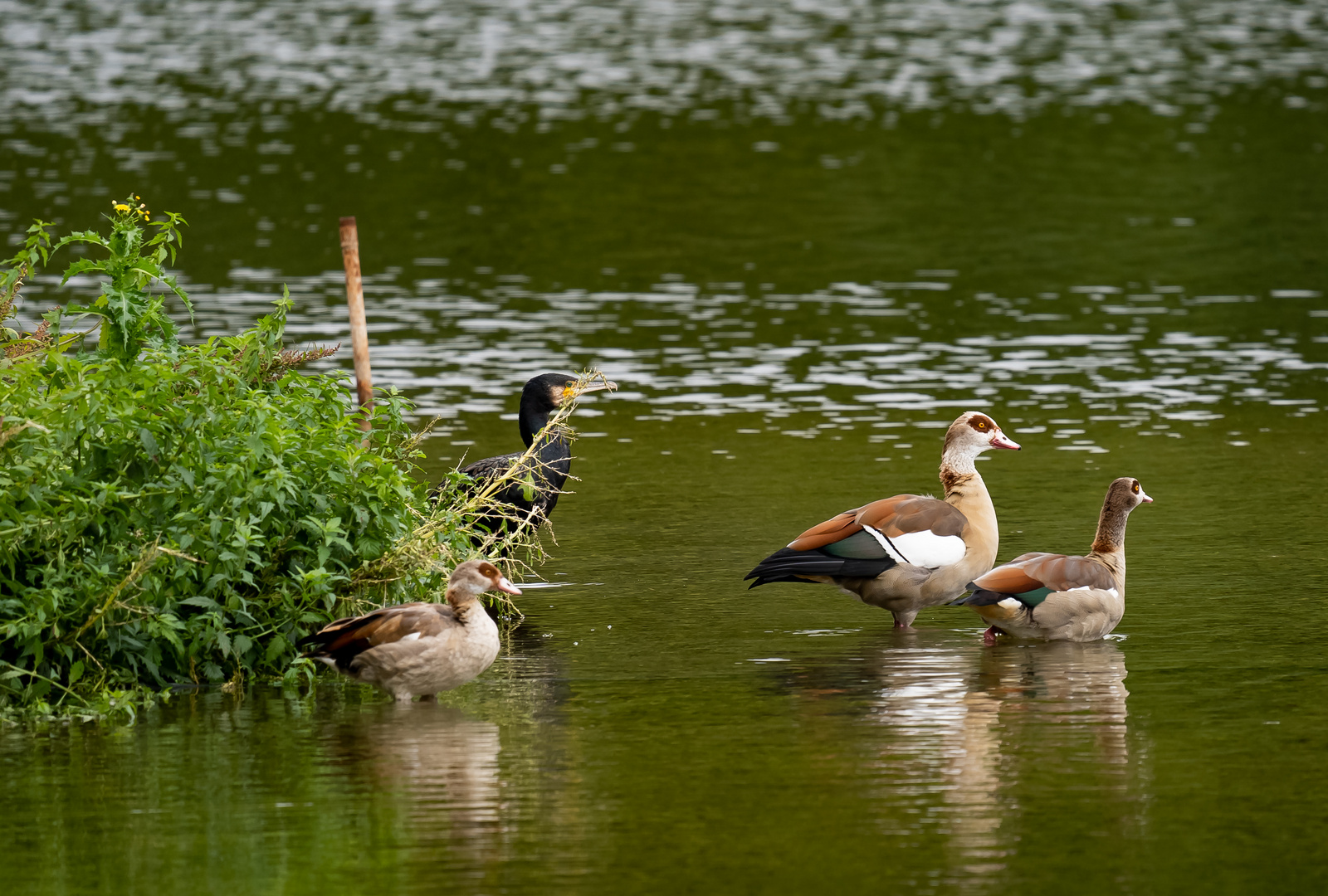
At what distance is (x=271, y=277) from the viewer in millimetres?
27219

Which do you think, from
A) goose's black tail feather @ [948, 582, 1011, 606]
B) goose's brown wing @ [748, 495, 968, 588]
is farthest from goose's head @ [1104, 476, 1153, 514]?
goose's black tail feather @ [948, 582, 1011, 606]

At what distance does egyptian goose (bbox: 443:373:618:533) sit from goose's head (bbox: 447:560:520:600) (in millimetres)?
1680

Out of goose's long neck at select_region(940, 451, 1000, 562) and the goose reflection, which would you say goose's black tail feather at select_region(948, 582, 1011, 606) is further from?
goose's long neck at select_region(940, 451, 1000, 562)

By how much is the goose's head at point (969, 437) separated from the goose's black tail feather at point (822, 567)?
1.08 m

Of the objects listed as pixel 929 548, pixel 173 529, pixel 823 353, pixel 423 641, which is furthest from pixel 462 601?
pixel 823 353

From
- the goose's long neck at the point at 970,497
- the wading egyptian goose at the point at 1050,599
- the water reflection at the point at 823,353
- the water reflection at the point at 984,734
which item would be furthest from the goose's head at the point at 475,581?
the water reflection at the point at 823,353

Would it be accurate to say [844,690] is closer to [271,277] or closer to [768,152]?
[271,277]

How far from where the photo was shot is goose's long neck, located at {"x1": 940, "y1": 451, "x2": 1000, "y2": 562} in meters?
12.4

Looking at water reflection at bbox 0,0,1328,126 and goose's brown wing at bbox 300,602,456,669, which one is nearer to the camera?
goose's brown wing at bbox 300,602,456,669

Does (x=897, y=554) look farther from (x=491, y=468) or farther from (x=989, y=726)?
(x=491, y=468)

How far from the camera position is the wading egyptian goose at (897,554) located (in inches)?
476

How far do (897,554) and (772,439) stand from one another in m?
6.32

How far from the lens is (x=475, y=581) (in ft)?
35.4

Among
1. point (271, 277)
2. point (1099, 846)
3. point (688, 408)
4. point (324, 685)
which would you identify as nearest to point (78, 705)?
point (324, 685)
